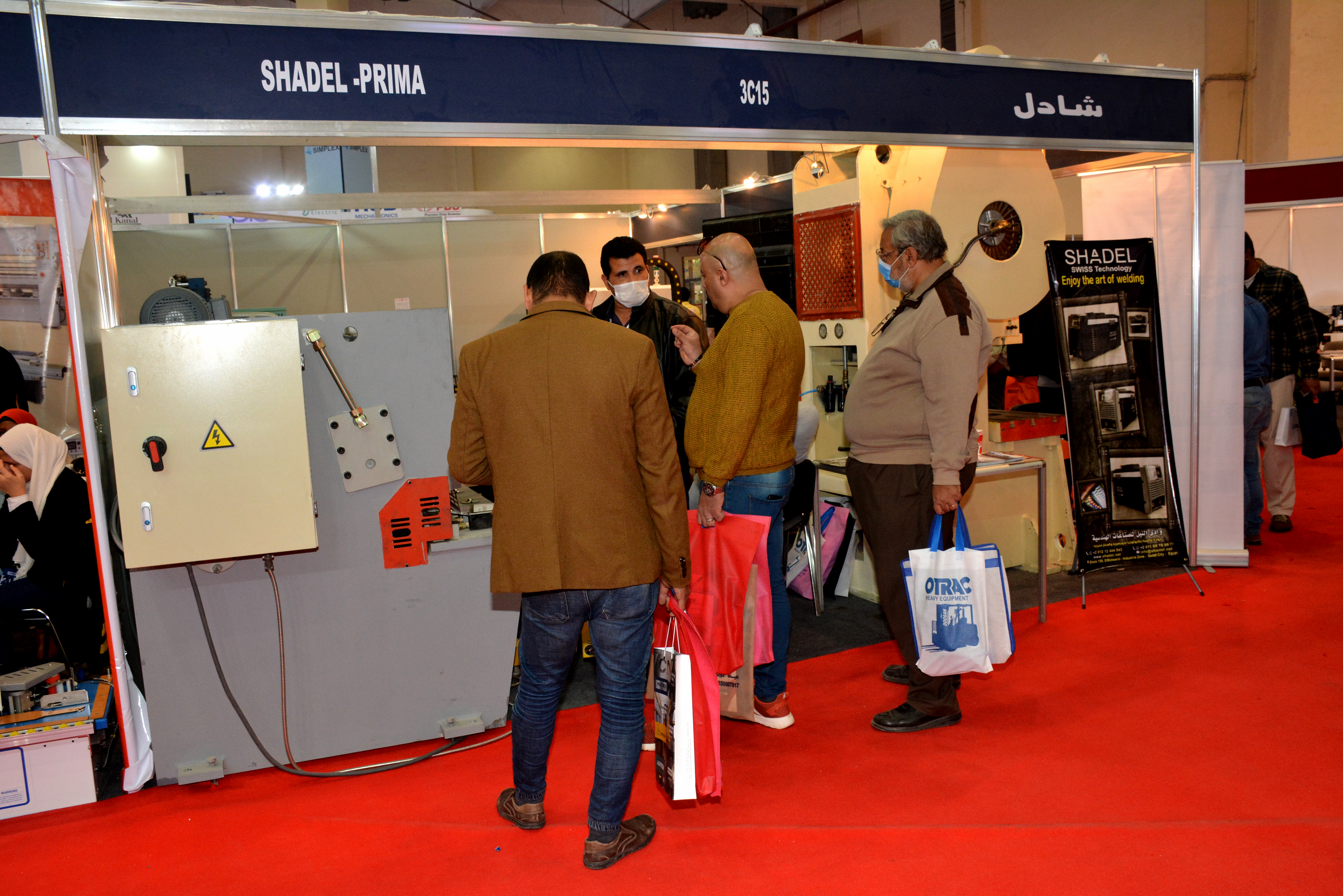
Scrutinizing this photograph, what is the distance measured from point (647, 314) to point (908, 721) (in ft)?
5.53

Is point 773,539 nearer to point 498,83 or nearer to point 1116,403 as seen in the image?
point 498,83

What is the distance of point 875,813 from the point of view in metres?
2.43

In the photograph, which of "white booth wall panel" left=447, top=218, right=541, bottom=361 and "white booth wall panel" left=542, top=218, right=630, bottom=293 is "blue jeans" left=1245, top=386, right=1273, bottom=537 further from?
"white booth wall panel" left=447, top=218, right=541, bottom=361

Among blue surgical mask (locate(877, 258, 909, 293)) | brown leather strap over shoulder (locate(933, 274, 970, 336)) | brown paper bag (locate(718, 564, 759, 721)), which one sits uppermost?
blue surgical mask (locate(877, 258, 909, 293))

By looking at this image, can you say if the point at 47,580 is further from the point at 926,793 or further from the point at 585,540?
the point at 926,793

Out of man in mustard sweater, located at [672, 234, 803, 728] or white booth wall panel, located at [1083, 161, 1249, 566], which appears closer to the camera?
man in mustard sweater, located at [672, 234, 803, 728]

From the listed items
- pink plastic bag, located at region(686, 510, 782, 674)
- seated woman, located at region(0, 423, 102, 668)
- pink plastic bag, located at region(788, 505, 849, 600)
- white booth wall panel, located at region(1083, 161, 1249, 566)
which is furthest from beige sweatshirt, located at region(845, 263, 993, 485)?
seated woman, located at region(0, 423, 102, 668)

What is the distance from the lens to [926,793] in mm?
2521

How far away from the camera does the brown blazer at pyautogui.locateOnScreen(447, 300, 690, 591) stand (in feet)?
6.72

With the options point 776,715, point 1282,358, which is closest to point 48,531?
point 776,715

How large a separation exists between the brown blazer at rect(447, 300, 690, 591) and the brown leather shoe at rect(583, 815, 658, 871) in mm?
647

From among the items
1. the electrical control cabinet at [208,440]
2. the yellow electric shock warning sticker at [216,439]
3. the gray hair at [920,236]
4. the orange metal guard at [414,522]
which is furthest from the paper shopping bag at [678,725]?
the gray hair at [920,236]

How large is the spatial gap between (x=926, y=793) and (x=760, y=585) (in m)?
0.74

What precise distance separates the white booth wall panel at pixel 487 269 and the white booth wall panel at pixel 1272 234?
635cm
